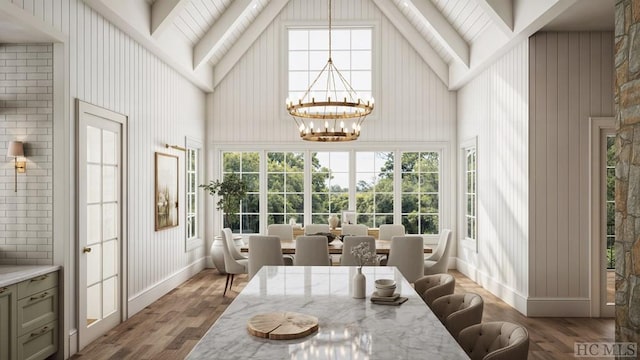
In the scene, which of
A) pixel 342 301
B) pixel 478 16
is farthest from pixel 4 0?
pixel 478 16

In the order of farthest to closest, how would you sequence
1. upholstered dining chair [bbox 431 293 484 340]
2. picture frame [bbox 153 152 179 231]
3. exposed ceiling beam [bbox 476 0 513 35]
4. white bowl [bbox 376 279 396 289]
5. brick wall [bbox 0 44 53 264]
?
1. picture frame [bbox 153 152 179 231]
2. exposed ceiling beam [bbox 476 0 513 35]
3. brick wall [bbox 0 44 53 264]
4. white bowl [bbox 376 279 396 289]
5. upholstered dining chair [bbox 431 293 484 340]

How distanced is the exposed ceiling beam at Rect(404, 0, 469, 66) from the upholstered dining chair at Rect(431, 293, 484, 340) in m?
4.98

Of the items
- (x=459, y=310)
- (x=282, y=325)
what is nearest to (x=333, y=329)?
(x=282, y=325)

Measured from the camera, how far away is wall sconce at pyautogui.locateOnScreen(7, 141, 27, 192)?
398 centimetres

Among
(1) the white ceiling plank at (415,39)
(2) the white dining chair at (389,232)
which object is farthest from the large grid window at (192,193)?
(1) the white ceiling plank at (415,39)

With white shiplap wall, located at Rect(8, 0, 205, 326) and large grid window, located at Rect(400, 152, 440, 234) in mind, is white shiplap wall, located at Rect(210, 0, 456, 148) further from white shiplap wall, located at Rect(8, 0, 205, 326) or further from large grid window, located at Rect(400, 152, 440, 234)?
white shiplap wall, located at Rect(8, 0, 205, 326)

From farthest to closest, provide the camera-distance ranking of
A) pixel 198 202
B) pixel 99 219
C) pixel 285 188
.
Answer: pixel 285 188
pixel 198 202
pixel 99 219

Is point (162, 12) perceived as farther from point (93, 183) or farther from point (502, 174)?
point (502, 174)

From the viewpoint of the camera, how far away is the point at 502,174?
20.7 feet

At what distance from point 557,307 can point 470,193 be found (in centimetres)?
275

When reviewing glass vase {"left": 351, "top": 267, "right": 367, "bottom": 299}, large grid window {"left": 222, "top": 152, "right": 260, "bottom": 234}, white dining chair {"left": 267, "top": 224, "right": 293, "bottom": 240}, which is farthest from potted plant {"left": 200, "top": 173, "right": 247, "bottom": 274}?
glass vase {"left": 351, "top": 267, "right": 367, "bottom": 299}

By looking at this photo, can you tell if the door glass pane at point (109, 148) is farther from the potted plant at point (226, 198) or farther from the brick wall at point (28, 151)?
the potted plant at point (226, 198)

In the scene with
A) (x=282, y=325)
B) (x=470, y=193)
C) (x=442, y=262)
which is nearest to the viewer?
(x=282, y=325)

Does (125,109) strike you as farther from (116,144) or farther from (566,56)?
(566,56)
